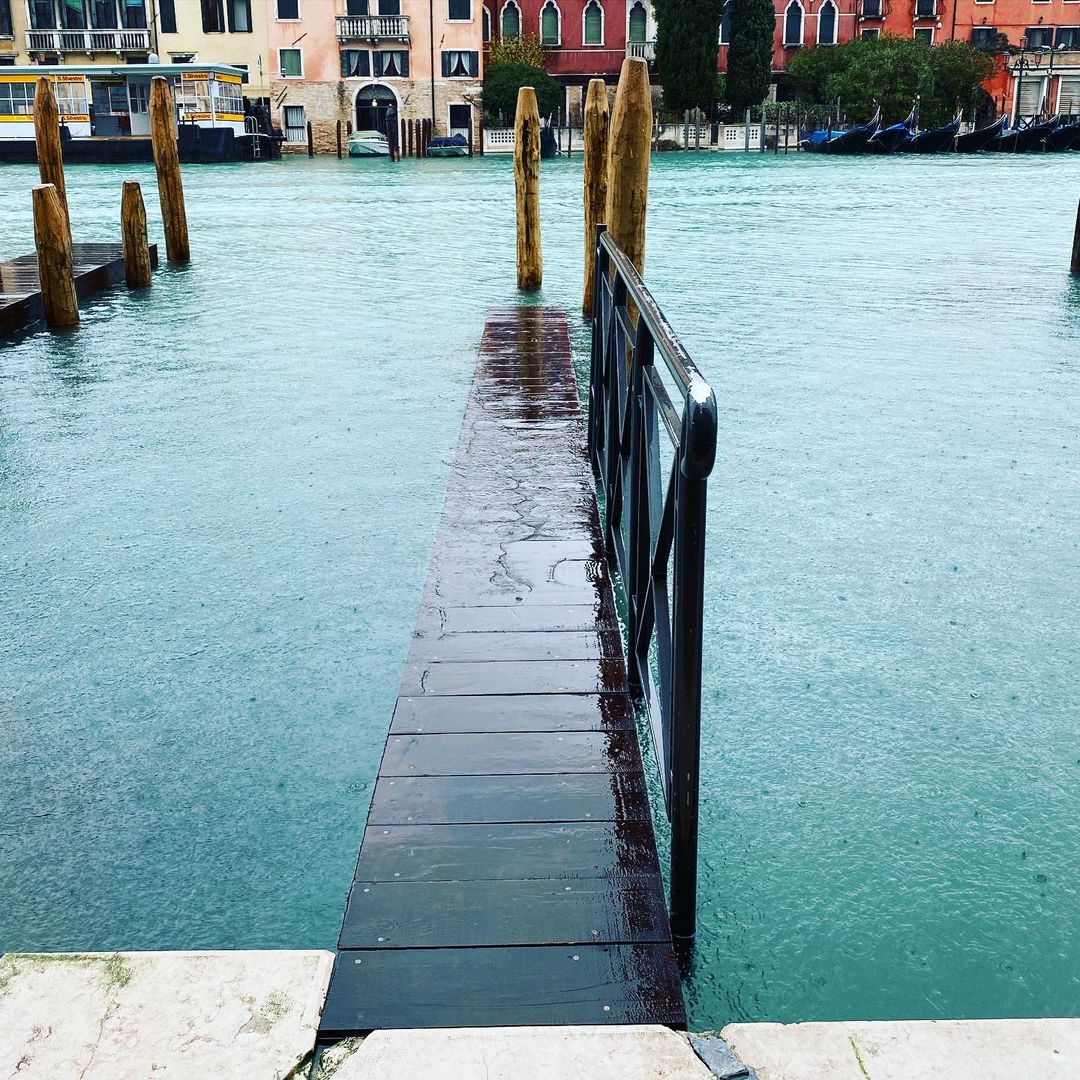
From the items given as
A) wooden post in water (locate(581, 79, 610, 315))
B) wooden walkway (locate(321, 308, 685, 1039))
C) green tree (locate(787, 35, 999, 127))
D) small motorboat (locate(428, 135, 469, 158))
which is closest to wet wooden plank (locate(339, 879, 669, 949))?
wooden walkway (locate(321, 308, 685, 1039))

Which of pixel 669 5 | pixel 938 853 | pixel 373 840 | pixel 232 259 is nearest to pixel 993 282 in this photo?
pixel 232 259

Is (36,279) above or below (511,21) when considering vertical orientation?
below

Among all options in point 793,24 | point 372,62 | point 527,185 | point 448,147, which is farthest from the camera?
point 793,24

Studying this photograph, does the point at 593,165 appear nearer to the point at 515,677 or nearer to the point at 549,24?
the point at 515,677

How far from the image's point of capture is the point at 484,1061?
1.51m

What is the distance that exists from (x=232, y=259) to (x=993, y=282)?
7.27 metres

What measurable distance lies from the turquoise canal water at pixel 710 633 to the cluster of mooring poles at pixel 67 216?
348mm

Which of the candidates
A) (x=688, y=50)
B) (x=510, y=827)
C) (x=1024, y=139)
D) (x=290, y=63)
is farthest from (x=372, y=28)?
(x=510, y=827)

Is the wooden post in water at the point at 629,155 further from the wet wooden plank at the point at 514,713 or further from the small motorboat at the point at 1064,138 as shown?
the small motorboat at the point at 1064,138

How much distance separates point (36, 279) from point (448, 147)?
35366mm

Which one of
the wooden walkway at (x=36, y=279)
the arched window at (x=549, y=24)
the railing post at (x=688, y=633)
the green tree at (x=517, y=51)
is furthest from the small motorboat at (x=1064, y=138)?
the railing post at (x=688, y=633)

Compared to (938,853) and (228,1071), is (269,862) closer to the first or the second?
(228,1071)

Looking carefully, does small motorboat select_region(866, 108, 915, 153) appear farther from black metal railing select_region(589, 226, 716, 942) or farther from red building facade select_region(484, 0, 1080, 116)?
black metal railing select_region(589, 226, 716, 942)

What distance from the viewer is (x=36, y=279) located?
9570 millimetres
